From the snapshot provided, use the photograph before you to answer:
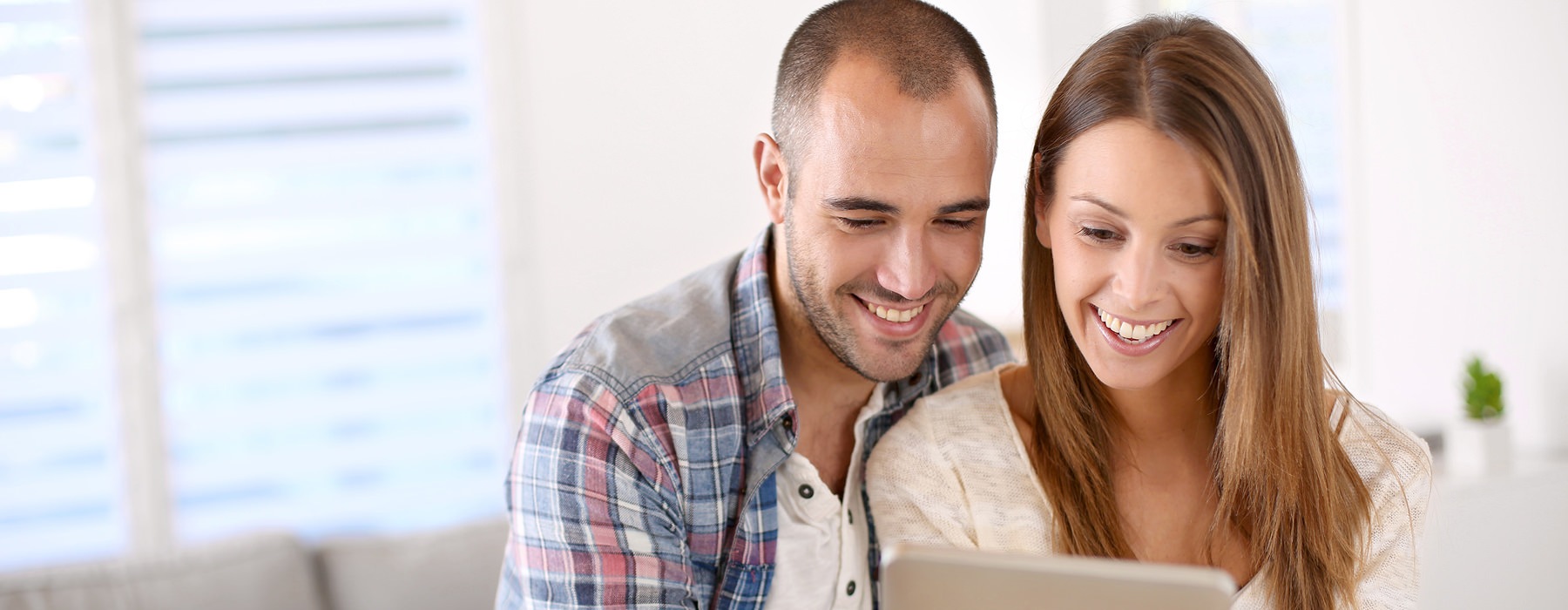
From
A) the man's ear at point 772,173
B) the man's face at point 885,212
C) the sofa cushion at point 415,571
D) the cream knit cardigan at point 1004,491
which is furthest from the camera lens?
the sofa cushion at point 415,571

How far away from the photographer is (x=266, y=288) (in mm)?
2846

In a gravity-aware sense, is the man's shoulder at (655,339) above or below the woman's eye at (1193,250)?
below

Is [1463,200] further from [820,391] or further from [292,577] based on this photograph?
[292,577]

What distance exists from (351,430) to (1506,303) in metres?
2.64

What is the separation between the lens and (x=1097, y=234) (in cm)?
131

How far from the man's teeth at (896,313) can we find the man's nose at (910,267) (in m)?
0.04

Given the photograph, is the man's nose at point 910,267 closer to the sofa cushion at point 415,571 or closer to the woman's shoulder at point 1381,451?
the woman's shoulder at point 1381,451

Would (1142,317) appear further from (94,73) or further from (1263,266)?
(94,73)

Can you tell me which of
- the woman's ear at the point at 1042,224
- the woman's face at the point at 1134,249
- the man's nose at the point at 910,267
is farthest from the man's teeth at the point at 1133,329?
the man's nose at the point at 910,267

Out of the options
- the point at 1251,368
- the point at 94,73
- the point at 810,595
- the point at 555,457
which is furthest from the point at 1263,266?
the point at 94,73

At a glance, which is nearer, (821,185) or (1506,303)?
(821,185)

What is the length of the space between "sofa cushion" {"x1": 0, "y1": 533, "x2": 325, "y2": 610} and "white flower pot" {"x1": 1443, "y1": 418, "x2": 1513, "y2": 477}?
2.37 meters

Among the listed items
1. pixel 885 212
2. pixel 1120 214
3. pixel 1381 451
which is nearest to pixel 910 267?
pixel 885 212

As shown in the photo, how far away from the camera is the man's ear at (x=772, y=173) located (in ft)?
5.47
